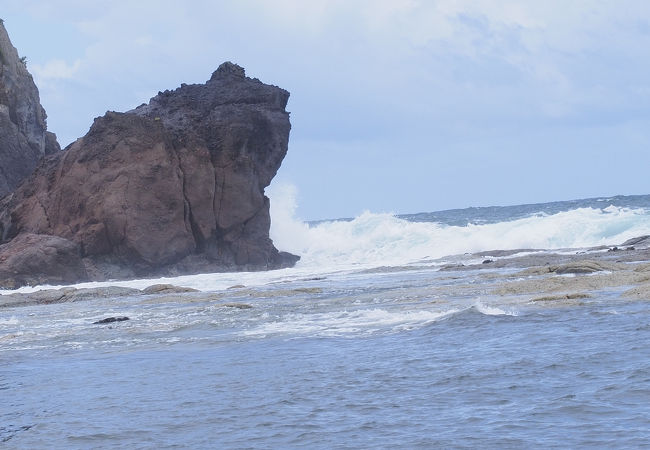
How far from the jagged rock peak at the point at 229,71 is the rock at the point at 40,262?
46.2 ft

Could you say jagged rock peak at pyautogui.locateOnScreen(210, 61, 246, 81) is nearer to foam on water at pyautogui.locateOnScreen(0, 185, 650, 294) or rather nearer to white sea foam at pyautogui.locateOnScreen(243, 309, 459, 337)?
foam on water at pyautogui.locateOnScreen(0, 185, 650, 294)

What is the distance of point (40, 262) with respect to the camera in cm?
3916

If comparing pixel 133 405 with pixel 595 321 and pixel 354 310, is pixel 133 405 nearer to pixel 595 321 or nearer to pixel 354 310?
pixel 595 321

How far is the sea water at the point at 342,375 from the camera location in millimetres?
9406

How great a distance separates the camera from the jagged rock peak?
5088 cm

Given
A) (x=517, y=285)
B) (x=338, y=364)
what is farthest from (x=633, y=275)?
(x=338, y=364)

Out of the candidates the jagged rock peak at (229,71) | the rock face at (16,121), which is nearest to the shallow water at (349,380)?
the jagged rock peak at (229,71)

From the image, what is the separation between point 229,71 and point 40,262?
16.7 m

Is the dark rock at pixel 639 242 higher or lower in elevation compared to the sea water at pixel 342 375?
higher

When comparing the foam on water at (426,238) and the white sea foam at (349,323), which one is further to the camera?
the foam on water at (426,238)

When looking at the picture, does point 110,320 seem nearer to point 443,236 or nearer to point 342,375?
point 342,375

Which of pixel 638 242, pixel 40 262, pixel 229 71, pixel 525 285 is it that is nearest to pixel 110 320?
pixel 525 285

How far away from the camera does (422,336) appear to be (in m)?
15.4

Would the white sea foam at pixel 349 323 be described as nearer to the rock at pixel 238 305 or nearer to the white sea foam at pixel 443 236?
the rock at pixel 238 305
